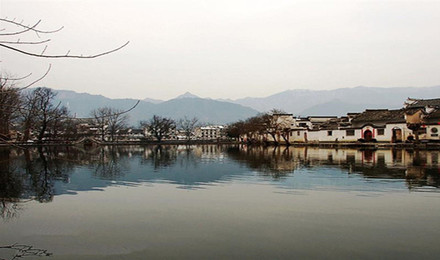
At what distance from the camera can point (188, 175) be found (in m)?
15.8

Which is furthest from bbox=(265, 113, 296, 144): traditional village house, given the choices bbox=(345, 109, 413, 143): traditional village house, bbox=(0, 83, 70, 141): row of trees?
bbox=(0, 83, 70, 141): row of trees

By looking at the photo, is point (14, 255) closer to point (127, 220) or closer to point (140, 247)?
point (140, 247)

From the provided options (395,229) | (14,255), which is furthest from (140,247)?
(395,229)

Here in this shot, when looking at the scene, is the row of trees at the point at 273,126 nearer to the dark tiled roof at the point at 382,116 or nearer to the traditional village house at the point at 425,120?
the dark tiled roof at the point at 382,116

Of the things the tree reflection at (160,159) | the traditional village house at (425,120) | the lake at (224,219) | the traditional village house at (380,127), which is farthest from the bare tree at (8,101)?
the traditional village house at (380,127)

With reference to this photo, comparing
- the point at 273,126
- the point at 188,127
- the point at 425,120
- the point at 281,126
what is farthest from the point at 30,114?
the point at 188,127

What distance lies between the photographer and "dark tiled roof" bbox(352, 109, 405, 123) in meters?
41.6

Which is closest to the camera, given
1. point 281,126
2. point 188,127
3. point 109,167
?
point 109,167

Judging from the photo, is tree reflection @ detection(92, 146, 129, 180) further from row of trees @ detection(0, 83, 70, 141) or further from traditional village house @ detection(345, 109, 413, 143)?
traditional village house @ detection(345, 109, 413, 143)

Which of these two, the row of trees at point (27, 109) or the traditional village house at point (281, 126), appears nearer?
the row of trees at point (27, 109)

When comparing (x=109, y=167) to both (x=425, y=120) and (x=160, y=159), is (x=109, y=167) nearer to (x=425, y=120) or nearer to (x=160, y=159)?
(x=160, y=159)

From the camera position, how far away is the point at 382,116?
1734 inches

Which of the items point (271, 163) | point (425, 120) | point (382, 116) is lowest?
point (271, 163)

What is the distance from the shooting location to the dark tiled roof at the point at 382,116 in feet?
137
